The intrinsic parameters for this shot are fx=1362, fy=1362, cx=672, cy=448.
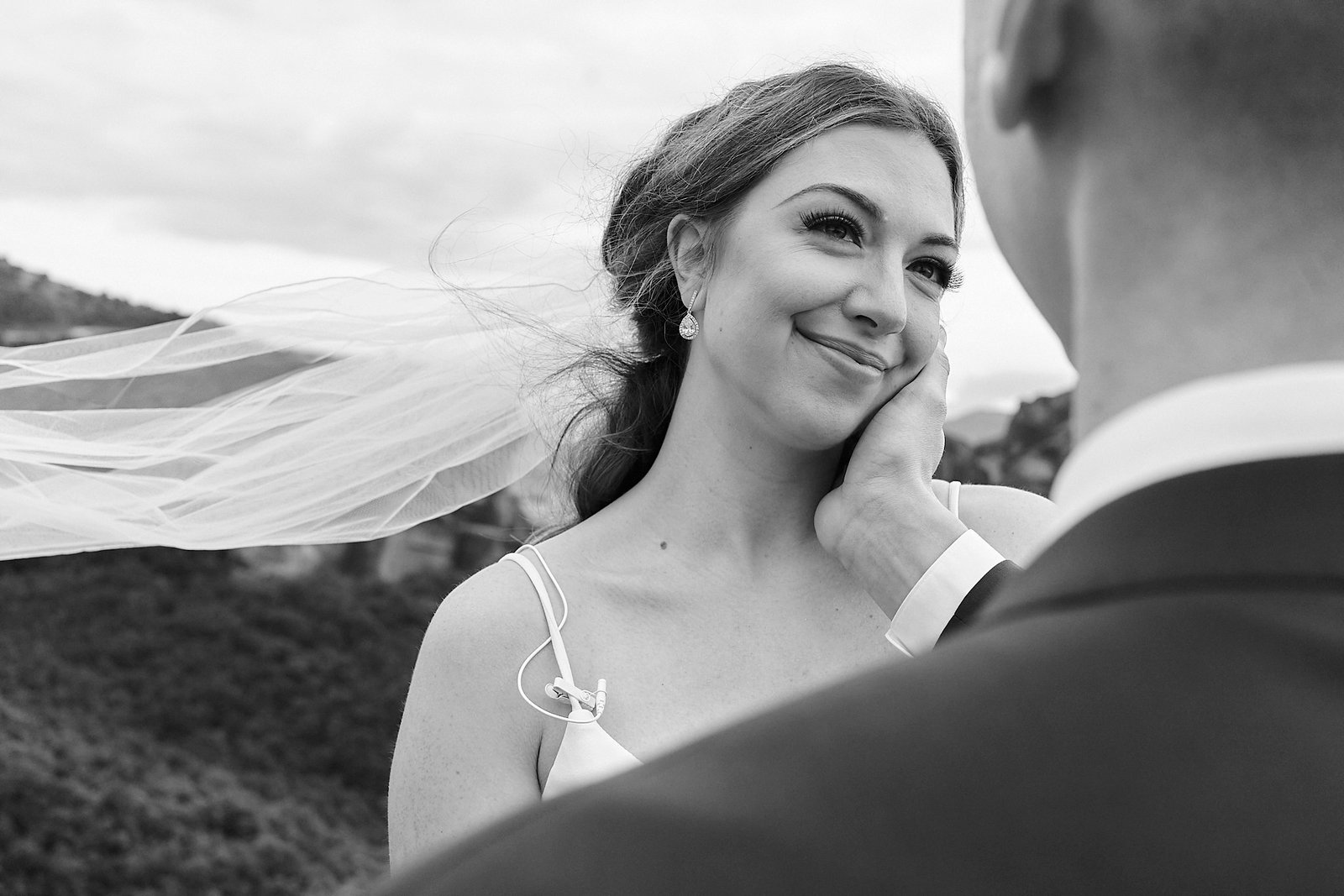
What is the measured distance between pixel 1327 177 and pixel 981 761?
0.35m

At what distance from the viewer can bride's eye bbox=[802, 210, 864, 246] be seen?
118 inches

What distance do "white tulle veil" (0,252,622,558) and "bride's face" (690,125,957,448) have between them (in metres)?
0.70

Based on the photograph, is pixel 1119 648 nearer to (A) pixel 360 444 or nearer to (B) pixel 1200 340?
(B) pixel 1200 340

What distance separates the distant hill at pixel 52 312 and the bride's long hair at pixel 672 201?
3972mm

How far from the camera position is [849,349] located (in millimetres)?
2969

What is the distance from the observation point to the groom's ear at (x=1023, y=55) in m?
0.75

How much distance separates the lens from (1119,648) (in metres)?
0.64

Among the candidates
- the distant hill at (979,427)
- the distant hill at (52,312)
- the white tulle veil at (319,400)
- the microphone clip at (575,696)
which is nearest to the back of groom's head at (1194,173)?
the microphone clip at (575,696)

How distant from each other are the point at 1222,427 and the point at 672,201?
273 cm

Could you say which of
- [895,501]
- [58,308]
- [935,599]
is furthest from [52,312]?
[935,599]

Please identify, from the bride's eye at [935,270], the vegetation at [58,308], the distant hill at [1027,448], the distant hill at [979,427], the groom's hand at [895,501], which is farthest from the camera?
the distant hill at [1027,448]

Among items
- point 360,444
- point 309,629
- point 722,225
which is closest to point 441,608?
point 360,444

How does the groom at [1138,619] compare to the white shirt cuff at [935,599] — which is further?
the white shirt cuff at [935,599]

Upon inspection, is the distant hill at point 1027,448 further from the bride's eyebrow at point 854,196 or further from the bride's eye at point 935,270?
the bride's eyebrow at point 854,196
